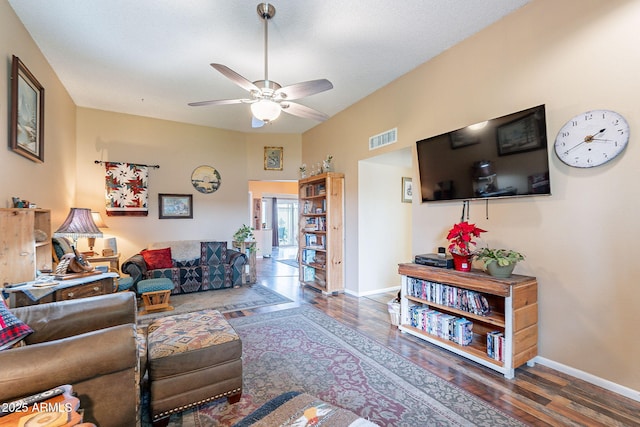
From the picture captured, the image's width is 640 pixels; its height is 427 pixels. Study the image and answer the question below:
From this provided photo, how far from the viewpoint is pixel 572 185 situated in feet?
7.34

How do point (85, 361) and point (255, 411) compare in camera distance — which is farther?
point (255, 411)

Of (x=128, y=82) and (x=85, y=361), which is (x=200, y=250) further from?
(x=85, y=361)

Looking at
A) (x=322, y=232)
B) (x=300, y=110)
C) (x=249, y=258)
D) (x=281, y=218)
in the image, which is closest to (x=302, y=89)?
(x=300, y=110)

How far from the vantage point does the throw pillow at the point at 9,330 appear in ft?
4.37

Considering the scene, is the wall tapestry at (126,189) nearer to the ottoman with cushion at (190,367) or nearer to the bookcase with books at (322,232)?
the bookcase with books at (322,232)

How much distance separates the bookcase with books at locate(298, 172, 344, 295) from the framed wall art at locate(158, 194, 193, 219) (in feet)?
7.31

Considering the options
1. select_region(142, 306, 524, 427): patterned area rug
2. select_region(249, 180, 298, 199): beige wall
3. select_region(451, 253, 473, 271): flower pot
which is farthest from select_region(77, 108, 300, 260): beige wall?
select_region(451, 253, 473, 271): flower pot

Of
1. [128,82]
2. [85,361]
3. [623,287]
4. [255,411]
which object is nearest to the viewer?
[85,361]

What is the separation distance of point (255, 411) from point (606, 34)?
362cm

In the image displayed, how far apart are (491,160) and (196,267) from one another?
453cm

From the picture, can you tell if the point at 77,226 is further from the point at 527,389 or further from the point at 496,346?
the point at 527,389

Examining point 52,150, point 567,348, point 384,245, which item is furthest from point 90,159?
point 567,348

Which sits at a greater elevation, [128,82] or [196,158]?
[128,82]

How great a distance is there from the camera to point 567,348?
89.0 inches
